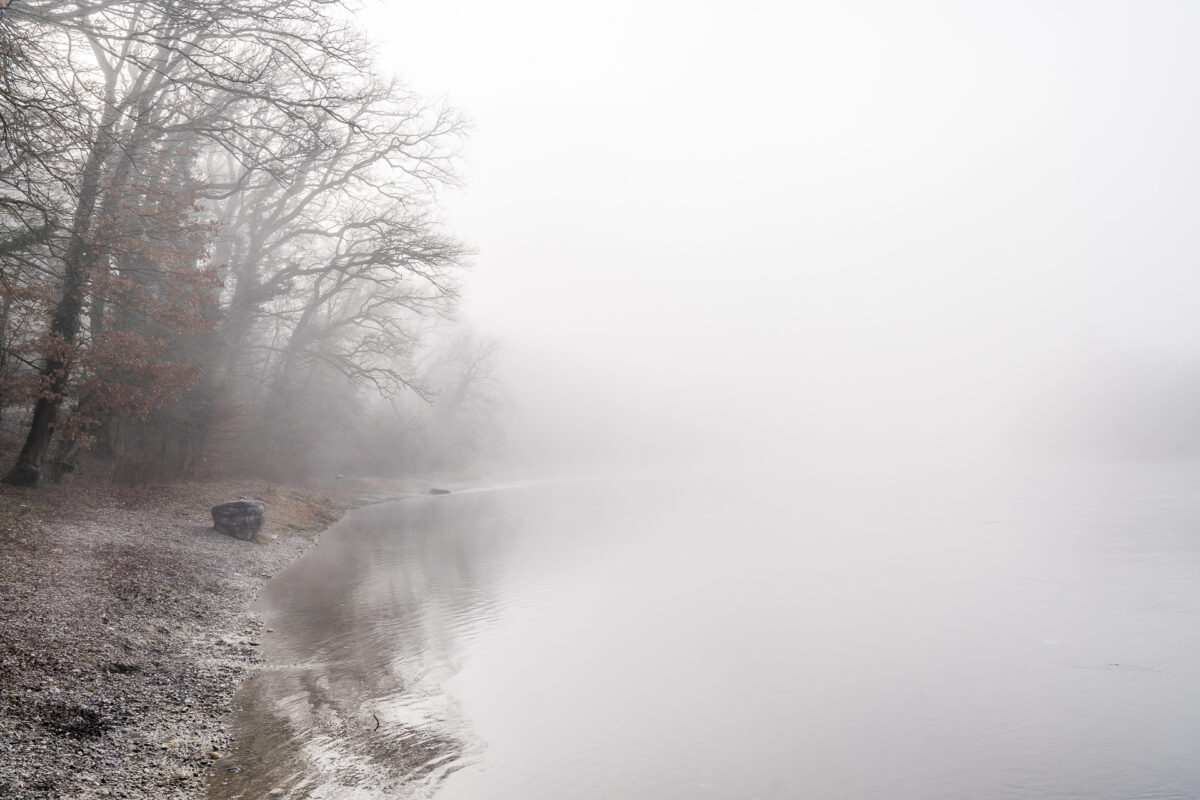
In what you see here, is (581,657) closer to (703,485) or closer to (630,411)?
(703,485)

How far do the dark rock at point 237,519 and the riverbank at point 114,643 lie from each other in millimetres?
600

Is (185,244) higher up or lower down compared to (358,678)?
higher up

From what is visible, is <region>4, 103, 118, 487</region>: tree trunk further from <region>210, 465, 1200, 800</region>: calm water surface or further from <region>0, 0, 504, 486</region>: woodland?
<region>210, 465, 1200, 800</region>: calm water surface

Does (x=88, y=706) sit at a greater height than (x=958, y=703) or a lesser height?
greater

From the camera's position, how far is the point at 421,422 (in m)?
52.6

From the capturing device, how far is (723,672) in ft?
38.9

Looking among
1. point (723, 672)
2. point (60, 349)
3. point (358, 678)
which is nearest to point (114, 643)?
point (358, 678)

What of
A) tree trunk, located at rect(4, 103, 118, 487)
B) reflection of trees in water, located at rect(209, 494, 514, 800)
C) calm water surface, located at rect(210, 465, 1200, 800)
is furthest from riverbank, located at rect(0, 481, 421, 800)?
tree trunk, located at rect(4, 103, 118, 487)

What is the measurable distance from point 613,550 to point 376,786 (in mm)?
18943

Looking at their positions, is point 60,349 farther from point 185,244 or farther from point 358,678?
point 358,678

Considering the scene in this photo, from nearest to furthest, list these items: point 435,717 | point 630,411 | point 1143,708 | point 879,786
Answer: point 879,786 < point 435,717 < point 1143,708 < point 630,411

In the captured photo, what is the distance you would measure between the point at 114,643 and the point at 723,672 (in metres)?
8.62

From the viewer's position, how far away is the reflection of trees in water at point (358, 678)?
22.6 ft

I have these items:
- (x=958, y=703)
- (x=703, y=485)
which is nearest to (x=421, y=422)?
(x=703, y=485)
